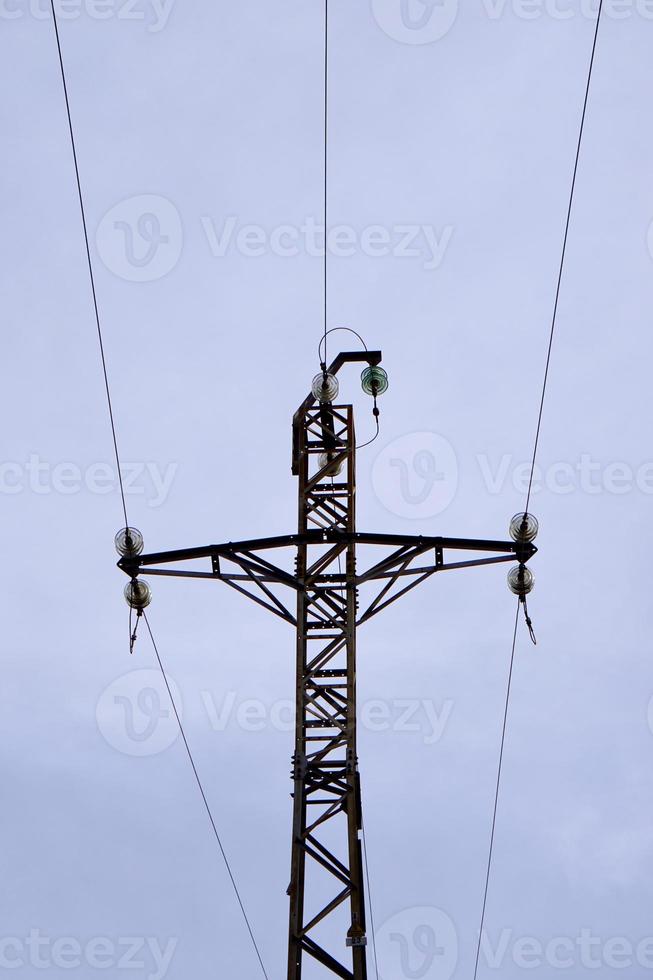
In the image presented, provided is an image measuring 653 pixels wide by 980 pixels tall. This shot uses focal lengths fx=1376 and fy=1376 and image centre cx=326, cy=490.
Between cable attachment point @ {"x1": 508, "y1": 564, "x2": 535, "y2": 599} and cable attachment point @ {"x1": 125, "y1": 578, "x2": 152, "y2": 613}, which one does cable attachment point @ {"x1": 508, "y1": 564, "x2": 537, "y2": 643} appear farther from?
cable attachment point @ {"x1": 125, "y1": 578, "x2": 152, "y2": 613}

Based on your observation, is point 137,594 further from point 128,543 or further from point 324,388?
point 324,388

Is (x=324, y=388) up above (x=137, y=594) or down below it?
above

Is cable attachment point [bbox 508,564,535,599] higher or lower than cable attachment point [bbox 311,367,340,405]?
lower

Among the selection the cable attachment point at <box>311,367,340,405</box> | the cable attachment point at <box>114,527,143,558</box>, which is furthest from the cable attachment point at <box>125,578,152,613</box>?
the cable attachment point at <box>311,367,340,405</box>

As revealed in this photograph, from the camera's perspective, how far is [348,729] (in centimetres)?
1678

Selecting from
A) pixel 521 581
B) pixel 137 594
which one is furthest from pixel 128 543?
pixel 521 581

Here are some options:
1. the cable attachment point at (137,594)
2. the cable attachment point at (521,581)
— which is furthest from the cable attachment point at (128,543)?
the cable attachment point at (521,581)

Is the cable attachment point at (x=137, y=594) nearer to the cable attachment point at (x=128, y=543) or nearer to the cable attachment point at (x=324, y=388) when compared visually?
the cable attachment point at (x=128, y=543)

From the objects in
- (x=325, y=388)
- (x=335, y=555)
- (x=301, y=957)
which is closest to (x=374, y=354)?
(x=325, y=388)

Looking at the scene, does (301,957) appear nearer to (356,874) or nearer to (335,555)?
(356,874)

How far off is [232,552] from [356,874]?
4.34 metres

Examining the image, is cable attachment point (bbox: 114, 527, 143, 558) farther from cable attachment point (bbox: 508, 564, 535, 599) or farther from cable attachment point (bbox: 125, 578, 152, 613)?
cable attachment point (bbox: 508, 564, 535, 599)

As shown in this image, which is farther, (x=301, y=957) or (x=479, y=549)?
(x=479, y=549)

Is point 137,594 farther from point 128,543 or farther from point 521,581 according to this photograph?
point 521,581
